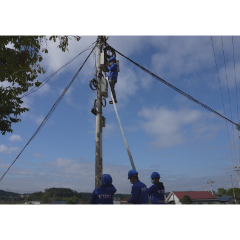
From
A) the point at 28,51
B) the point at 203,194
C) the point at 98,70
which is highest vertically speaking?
the point at 98,70

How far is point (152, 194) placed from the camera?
13.9ft

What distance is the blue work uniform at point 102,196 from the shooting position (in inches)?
130

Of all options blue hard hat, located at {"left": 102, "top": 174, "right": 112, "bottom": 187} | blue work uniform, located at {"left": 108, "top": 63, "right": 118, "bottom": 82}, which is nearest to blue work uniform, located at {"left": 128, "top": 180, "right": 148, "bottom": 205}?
blue hard hat, located at {"left": 102, "top": 174, "right": 112, "bottom": 187}

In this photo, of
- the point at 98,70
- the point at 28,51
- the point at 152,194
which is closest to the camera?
the point at 152,194

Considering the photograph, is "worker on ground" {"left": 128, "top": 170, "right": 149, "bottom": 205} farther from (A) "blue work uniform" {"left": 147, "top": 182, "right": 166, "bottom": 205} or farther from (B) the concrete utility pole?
(B) the concrete utility pole

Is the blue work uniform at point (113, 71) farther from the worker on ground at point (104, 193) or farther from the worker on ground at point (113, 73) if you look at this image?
the worker on ground at point (104, 193)

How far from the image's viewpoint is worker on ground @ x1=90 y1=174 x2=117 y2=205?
3.32 m

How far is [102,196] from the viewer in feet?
11.0

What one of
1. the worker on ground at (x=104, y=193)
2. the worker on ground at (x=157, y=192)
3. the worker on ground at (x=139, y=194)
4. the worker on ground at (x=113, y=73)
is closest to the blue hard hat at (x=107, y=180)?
the worker on ground at (x=104, y=193)
